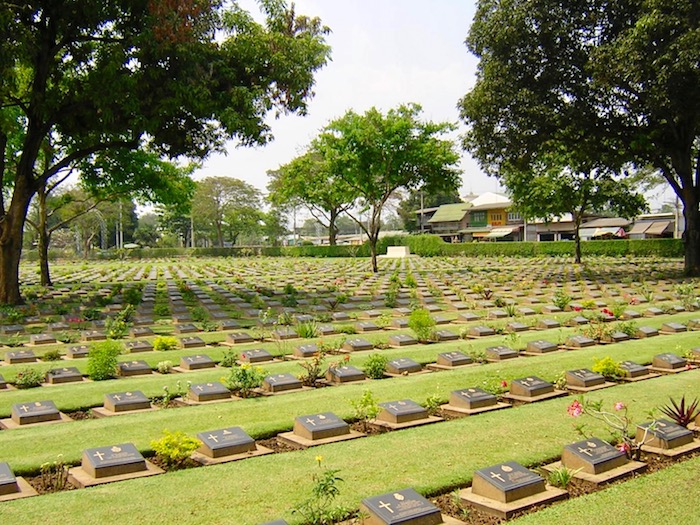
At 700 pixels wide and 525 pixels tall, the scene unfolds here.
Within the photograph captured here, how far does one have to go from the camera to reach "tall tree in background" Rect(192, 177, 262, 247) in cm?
6450

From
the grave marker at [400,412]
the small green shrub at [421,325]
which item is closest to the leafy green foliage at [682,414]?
the grave marker at [400,412]

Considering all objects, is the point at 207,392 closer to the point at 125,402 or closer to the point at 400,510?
the point at 125,402

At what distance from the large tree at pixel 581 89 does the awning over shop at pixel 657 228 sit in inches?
1521

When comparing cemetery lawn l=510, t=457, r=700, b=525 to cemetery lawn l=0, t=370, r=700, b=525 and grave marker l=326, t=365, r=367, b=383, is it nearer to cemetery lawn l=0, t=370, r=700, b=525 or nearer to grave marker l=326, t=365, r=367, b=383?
cemetery lawn l=0, t=370, r=700, b=525

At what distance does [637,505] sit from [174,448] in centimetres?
318

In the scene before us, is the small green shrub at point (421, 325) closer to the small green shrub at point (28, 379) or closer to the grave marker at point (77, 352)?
the grave marker at point (77, 352)

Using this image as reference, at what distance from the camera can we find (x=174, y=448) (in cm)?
440

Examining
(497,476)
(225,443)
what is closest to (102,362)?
(225,443)

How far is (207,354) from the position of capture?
343 inches

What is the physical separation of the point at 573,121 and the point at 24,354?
16.7 meters

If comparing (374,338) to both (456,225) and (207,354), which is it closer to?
(207,354)

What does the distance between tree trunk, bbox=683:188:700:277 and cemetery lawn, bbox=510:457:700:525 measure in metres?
18.6

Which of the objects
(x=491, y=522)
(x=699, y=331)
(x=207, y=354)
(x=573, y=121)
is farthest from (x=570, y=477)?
(x=573, y=121)

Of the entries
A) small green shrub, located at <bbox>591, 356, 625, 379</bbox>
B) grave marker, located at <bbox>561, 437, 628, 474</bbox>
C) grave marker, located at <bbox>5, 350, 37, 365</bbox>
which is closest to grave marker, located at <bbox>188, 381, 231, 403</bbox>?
grave marker, located at <bbox>5, 350, 37, 365</bbox>
